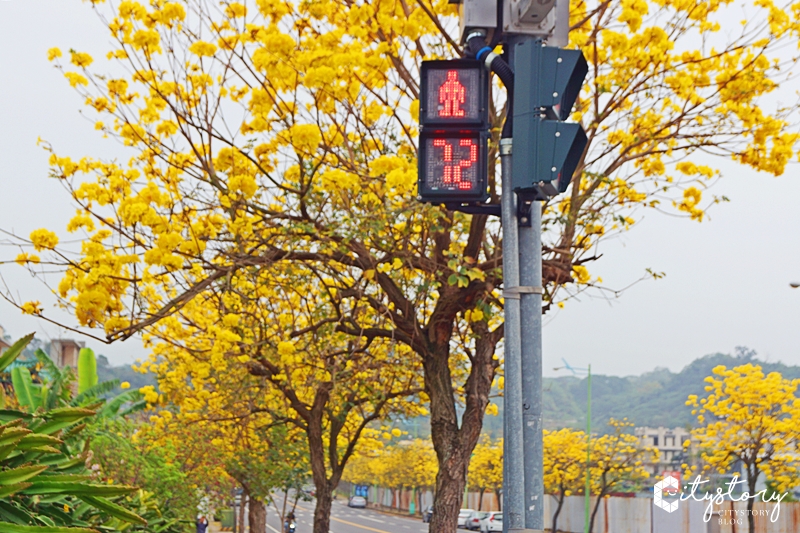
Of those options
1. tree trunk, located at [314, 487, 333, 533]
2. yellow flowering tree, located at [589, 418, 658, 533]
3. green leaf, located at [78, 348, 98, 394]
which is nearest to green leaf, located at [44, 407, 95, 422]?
green leaf, located at [78, 348, 98, 394]

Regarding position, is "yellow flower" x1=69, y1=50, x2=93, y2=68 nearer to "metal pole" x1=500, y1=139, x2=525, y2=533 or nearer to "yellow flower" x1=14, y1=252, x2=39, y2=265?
"yellow flower" x1=14, y1=252, x2=39, y2=265

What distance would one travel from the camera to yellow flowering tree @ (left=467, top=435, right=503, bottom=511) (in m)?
50.3

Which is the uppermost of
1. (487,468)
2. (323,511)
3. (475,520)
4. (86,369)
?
(86,369)

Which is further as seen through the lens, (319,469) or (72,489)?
(319,469)

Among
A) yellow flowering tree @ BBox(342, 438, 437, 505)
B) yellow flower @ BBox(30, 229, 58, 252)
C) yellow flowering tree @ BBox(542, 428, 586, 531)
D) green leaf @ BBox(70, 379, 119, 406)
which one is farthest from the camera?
yellow flowering tree @ BBox(342, 438, 437, 505)

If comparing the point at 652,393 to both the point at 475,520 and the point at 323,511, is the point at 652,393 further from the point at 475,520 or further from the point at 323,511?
the point at 323,511

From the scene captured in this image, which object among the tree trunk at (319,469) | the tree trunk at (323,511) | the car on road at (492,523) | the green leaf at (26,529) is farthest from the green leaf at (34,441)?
the car on road at (492,523)

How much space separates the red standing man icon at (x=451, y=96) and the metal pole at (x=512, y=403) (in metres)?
0.55

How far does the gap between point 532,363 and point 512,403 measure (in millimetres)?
253

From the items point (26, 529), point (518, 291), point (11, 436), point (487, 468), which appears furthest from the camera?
point (487, 468)

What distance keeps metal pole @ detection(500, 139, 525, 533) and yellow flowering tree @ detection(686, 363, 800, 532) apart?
22.2 metres

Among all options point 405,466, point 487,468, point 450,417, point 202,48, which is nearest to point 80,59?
point 202,48

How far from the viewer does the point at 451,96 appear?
13.6 feet

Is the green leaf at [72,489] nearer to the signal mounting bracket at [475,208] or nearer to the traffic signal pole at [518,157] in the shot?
the traffic signal pole at [518,157]
